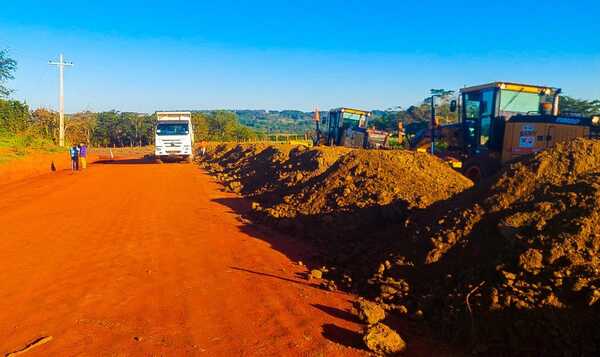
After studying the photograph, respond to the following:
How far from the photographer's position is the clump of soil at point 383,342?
4133 millimetres

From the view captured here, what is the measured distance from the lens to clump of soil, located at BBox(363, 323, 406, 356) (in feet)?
13.6

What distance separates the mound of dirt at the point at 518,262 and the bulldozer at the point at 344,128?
1567 centimetres

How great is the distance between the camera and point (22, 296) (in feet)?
18.1

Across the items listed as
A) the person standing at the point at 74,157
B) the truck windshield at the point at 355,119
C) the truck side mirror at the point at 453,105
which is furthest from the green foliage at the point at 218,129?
the truck side mirror at the point at 453,105

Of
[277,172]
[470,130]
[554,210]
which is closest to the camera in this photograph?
[554,210]

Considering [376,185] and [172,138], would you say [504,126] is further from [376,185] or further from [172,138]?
[172,138]

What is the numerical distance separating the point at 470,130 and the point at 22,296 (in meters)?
12.9

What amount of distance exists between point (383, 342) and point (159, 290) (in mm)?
3136

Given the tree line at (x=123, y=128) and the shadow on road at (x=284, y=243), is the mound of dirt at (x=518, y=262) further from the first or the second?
the tree line at (x=123, y=128)

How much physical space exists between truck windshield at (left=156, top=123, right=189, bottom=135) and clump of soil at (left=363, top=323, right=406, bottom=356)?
78.7 ft

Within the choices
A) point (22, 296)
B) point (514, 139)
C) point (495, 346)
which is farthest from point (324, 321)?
point (514, 139)

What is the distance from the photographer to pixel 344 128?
82.2ft

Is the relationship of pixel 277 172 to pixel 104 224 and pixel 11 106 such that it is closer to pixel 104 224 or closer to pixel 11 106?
pixel 104 224

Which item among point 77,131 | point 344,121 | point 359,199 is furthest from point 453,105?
point 77,131
